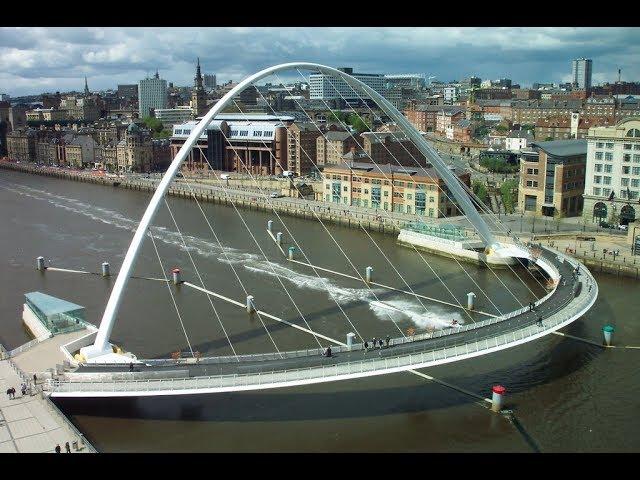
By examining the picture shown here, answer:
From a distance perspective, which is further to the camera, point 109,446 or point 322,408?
point 322,408

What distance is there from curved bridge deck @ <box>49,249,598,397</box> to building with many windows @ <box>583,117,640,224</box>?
18233 millimetres

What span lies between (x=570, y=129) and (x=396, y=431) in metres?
49.2

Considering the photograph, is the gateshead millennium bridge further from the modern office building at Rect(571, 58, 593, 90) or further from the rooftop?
the modern office building at Rect(571, 58, 593, 90)

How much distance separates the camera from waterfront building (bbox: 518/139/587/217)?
111 feet

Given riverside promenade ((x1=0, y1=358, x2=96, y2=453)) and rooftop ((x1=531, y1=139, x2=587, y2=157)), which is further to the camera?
rooftop ((x1=531, y1=139, x2=587, y2=157))

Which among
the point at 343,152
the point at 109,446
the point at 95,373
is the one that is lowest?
the point at 109,446

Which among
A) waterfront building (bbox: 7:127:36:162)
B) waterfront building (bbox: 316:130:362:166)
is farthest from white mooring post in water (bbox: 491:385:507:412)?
waterfront building (bbox: 7:127:36:162)

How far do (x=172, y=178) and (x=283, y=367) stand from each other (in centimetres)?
608

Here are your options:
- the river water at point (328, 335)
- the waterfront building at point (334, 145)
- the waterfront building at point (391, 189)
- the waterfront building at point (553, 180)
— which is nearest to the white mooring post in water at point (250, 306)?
the river water at point (328, 335)

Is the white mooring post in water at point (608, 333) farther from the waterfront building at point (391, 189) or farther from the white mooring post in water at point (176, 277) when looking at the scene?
the waterfront building at point (391, 189)

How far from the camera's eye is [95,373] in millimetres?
13430

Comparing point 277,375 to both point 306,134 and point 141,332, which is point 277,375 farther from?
point 306,134

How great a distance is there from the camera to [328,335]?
1866 centimetres
